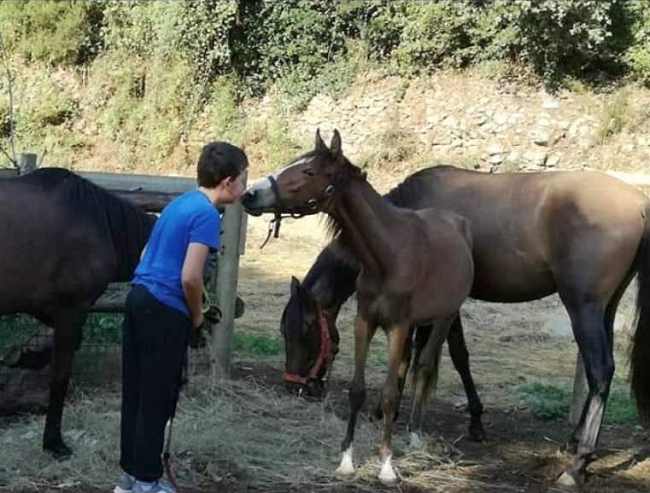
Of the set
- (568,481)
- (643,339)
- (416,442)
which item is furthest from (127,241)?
(643,339)

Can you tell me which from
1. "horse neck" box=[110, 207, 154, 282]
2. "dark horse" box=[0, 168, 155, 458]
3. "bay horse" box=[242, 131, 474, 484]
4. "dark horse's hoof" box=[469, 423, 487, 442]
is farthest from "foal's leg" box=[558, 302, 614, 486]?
"dark horse" box=[0, 168, 155, 458]

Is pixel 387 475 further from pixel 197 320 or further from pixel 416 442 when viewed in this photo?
pixel 197 320

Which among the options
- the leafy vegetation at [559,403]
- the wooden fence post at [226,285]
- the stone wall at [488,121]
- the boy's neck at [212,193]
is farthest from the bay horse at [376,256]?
the stone wall at [488,121]

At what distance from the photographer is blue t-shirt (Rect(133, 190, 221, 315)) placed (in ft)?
11.6

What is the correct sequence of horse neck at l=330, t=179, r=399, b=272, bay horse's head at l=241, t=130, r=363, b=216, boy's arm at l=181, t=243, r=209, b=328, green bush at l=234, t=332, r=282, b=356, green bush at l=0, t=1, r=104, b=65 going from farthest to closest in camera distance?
green bush at l=0, t=1, r=104, b=65, green bush at l=234, t=332, r=282, b=356, horse neck at l=330, t=179, r=399, b=272, bay horse's head at l=241, t=130, r=363, b=216, boy's arm at l=181, t=243, r=209, b=328

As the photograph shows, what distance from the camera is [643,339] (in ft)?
18.0

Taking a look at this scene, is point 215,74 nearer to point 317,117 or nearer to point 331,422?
point 317,117

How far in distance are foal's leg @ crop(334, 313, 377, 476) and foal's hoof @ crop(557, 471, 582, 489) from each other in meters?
1.13

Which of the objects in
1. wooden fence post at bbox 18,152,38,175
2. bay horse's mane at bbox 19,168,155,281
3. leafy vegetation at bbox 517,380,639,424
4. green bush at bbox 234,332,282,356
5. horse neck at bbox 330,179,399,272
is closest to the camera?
horse neck at bbox 330,179,399,272

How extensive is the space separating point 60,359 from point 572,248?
2.99 metres

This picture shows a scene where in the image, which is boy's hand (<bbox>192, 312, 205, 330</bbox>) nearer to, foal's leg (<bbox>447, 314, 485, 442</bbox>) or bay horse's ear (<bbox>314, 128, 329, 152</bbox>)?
bay horse's ear (<bbox>314, 128, 329, 152</bbox>)

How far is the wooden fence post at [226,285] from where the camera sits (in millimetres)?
6359

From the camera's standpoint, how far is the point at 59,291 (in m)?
4.87

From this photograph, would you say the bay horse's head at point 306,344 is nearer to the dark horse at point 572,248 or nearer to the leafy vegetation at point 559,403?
the dark horse at point 572,248
